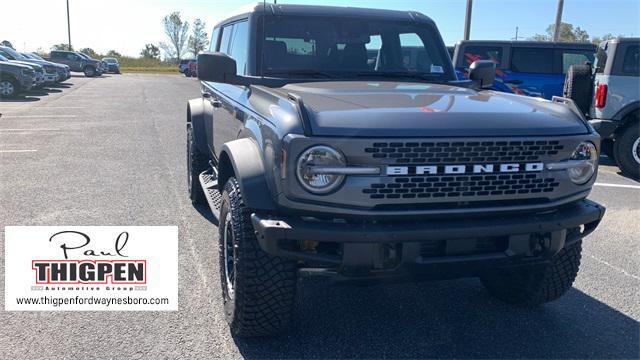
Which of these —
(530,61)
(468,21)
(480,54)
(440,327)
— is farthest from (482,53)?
(468,21)

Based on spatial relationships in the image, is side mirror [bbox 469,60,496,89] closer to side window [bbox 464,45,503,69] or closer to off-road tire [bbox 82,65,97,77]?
side window [bbox 464,45,503,69]

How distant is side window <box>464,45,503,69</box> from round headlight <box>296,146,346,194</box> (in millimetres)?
9765

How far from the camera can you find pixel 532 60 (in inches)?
455

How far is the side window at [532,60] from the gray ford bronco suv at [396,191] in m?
8.61

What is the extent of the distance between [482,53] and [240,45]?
8455 millimetres

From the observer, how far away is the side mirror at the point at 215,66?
3.66 meters

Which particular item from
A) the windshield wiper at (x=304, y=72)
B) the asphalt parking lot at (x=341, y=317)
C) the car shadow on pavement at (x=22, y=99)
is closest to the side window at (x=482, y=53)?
the asphalt parking lot at (x=341, y=317)

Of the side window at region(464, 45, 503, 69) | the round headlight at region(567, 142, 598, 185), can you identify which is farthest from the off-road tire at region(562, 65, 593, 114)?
the round headlight at region(567, 142, 598, 185)

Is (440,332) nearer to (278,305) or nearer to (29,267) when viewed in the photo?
(278,305)

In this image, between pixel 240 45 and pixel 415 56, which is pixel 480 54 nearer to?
pixel 415 56

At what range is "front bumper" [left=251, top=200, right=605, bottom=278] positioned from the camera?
258cm

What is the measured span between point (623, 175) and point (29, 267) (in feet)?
25.8

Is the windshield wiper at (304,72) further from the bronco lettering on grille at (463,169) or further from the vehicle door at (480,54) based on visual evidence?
the vehicle door at (480,54)

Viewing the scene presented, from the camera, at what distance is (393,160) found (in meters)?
2.63
